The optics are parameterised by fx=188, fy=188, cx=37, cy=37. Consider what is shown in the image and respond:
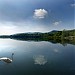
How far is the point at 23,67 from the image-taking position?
1440 centimetres

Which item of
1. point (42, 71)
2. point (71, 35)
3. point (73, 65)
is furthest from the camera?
point (71, 35)

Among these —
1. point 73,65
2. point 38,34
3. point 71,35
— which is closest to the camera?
point 73,65

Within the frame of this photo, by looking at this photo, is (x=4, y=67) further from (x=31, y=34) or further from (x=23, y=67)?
(x=31, y=34)

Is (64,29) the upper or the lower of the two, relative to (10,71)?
upper

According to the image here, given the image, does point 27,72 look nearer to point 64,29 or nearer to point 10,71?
point 10,71

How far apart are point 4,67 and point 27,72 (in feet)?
7.58

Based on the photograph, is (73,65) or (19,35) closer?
(73,65)

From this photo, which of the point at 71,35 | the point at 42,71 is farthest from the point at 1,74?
the point at 71,35

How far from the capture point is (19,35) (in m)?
131

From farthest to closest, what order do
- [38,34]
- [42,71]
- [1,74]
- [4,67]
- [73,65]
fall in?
[38,34] < [73,65] < [4,67] < [42,71] < [1,74]

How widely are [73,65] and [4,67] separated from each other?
5.70 m

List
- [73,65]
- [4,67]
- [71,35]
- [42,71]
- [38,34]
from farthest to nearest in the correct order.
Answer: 1. [38,34]
2. [71,35]
3. [73,65]
4. [4,67]
5. [42,71]

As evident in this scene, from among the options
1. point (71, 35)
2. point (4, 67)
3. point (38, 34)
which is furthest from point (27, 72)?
point (38, 34)

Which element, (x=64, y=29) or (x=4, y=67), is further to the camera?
(x=64, y=29)
